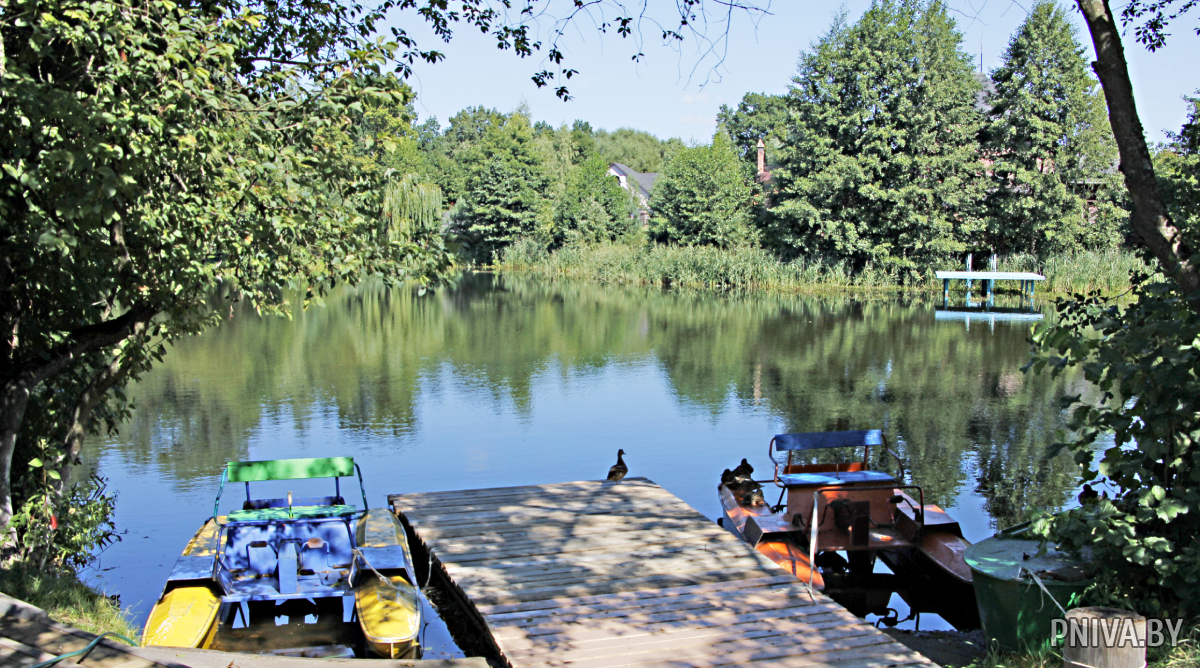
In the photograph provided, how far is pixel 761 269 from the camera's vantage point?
1907 inches

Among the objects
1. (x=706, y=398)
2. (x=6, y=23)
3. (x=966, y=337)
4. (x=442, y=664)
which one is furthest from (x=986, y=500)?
(x=966, y=337)

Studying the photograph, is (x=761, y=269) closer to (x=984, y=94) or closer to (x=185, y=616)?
(x=984, y=94)

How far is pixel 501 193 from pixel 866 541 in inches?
Result: 2300

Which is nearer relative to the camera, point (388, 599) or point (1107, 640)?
point (1107, 640)

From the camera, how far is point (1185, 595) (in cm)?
614

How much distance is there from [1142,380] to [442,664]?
16.3 ft

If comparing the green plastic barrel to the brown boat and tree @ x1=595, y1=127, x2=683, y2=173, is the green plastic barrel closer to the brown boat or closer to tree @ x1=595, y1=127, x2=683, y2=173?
the brown boat

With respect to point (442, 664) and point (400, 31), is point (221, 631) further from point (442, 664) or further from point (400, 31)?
point (400, 31)

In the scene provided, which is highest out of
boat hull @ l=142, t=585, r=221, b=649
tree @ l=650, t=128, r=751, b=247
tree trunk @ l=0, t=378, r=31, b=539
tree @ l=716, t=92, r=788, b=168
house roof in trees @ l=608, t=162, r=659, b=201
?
tree @ l=716, t=92, r=788, b=168

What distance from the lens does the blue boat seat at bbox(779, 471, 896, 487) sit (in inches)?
407

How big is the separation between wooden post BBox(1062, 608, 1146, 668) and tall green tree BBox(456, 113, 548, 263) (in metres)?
61.5

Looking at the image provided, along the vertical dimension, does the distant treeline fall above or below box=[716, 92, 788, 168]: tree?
below

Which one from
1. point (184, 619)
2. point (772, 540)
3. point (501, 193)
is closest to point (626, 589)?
point (772, 540)

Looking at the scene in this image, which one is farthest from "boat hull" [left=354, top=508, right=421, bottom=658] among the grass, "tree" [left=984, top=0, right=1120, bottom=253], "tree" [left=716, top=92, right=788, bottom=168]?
"tree" [left=716, top=92, right=788, bottom=168]
